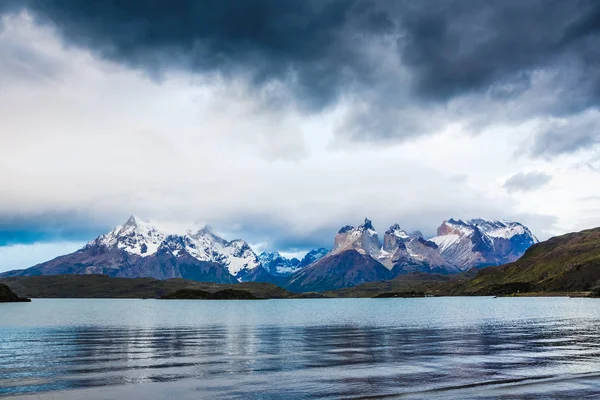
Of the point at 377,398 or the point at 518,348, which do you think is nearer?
the point at 377,398

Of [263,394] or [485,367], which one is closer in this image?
[263,394]

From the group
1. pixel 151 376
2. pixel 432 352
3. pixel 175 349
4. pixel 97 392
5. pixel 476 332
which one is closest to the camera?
pixel 97 392

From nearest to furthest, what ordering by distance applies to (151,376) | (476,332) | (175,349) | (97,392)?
(97,392) < (151,376) < (175,349) < (476,332)

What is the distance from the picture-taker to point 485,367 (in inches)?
2297

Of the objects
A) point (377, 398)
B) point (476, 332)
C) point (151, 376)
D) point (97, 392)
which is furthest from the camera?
point (476, 332)

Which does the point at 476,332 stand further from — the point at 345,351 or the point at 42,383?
the point at 42,383

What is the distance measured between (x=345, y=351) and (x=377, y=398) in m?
34.1

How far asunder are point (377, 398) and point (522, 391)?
41.5ft

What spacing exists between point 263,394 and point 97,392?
1480 centimetres

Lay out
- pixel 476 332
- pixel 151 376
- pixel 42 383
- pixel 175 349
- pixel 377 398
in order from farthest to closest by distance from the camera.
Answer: pixel 476 332 → pixel 175 349 → pixel 151 376 → pixel 42 383 → pixel 377 398

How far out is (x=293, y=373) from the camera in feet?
184

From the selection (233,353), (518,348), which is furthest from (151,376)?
(518,348)

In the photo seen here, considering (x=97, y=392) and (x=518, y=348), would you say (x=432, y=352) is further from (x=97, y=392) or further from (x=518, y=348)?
(x=97, y=392)

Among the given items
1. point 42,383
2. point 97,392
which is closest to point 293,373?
point 97,392
